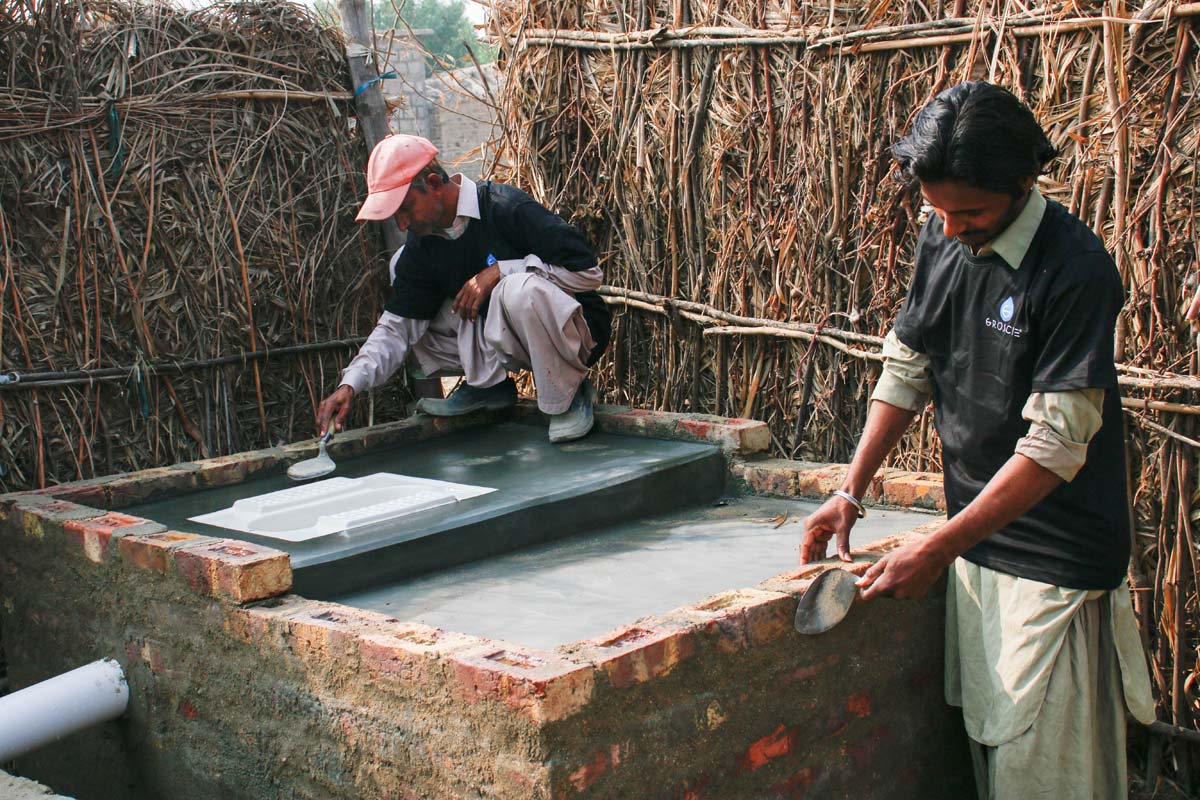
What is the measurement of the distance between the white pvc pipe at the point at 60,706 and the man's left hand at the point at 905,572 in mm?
2061

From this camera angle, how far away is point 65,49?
4305 millimetres

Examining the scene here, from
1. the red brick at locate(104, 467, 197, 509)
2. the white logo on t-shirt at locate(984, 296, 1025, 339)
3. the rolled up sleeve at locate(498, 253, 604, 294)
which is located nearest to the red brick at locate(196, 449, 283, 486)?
the red brick at locate(104, 467, 197, 509)

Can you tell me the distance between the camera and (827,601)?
2.55 meters

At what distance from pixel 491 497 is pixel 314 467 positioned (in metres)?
0.83

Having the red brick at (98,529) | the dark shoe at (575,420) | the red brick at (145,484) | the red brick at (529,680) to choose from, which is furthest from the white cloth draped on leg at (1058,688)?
the red brick at (145,484)

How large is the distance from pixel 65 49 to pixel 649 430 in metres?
2.49

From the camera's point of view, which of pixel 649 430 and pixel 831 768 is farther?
pixel 649 430

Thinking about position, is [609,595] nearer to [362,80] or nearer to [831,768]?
[831,768]

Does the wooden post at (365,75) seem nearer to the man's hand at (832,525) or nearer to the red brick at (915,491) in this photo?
the red brick at (915,491)

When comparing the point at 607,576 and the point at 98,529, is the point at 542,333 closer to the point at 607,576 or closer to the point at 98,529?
the point at 607,576

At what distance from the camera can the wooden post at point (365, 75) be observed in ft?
17.1

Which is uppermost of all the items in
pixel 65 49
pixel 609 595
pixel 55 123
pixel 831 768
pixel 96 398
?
pixel 65 49

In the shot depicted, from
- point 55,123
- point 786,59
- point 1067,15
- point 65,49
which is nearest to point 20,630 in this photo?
point 55,123

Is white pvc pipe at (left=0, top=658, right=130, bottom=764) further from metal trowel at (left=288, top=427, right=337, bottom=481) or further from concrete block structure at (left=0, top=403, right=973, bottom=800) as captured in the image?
metal trowel at (left=288, top=427, right=337, bottom=481)
